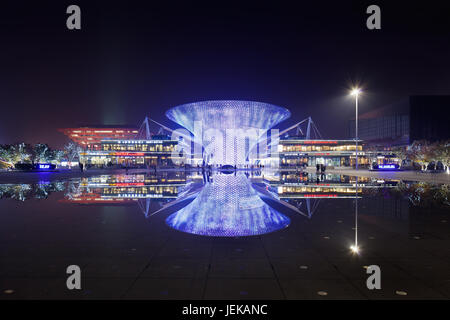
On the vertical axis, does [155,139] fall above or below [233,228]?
above

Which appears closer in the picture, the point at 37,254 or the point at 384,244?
the point at 37,254

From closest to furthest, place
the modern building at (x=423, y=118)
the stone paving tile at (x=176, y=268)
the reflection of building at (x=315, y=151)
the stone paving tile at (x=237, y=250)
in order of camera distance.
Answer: the stone paving tile at (x=176, y=268) < the stone paving tile at (x=237, y=250) < the reflection of building at (x=315, y=151) < the modern building at (x=423, y=118)

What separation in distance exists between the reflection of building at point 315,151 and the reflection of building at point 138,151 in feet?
136

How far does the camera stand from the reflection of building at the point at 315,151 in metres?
102

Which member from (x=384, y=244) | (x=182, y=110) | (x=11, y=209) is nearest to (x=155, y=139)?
(x=182, y=110)

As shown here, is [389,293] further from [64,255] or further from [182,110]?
[182,110]

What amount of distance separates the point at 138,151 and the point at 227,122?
1784 inches

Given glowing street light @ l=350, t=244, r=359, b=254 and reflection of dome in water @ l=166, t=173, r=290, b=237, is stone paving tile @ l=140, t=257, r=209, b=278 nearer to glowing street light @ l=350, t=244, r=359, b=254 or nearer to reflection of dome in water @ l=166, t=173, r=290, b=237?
reflection of dome in water @ l=166, t=173, r=290, b=237

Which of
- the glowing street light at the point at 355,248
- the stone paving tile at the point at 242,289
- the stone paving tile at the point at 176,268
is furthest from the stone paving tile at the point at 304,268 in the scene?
the stone paving tile at the point at 176,268

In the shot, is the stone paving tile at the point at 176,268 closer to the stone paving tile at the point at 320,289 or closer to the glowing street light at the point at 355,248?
the stone paving tile at the point at 320,289

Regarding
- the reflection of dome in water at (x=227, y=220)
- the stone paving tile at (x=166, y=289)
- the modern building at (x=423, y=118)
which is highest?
the modern building at (x=423, y=118)

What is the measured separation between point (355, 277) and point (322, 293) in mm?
804

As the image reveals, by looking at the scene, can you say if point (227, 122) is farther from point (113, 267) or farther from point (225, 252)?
point (113, 267)

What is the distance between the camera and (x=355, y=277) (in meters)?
4.09
